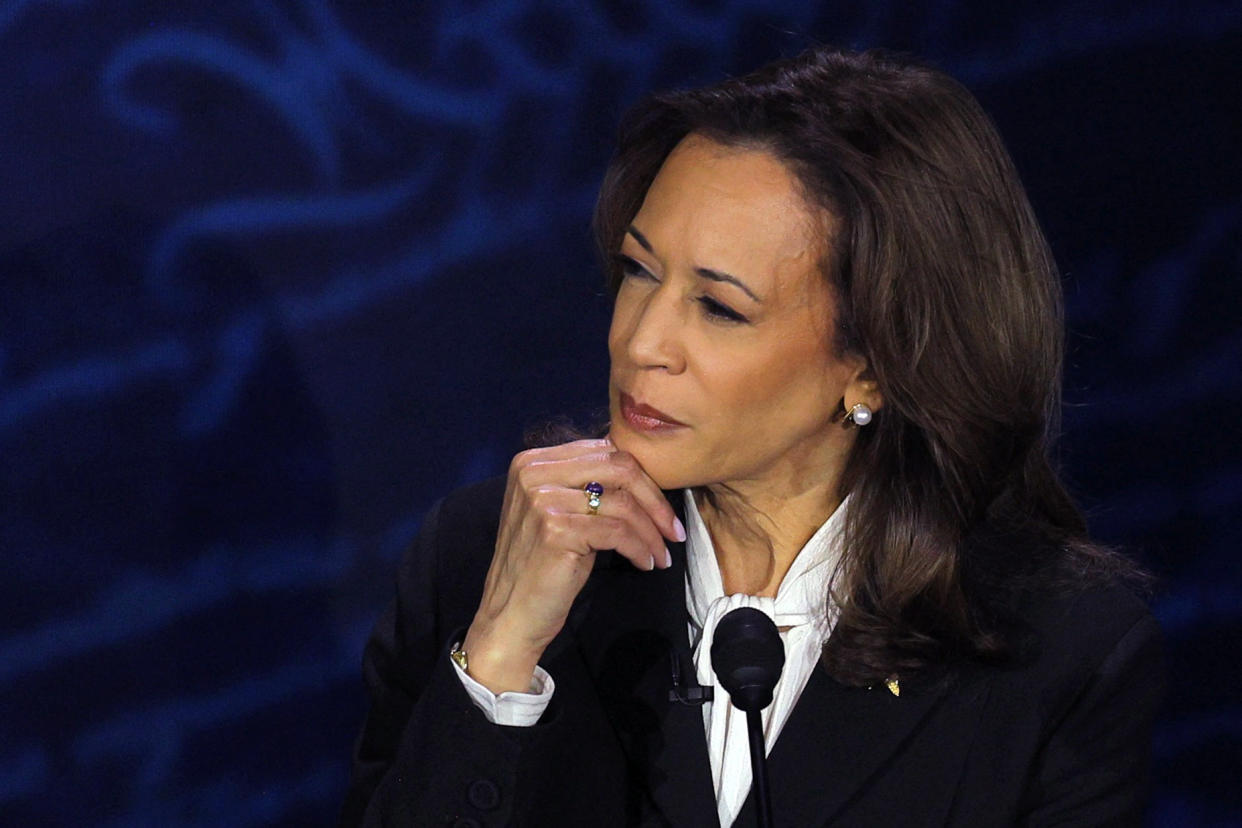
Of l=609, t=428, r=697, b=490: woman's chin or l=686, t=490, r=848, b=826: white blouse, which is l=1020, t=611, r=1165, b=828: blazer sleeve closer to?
l=686, t=490, r=848, b=826: white blouse

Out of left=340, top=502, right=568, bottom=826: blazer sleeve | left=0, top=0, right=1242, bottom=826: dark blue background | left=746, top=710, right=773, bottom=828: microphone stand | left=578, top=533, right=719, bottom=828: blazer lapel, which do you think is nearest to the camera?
left=746, top=710, right=773, bottom=828: microphone stand

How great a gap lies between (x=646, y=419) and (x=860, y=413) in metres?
0.28

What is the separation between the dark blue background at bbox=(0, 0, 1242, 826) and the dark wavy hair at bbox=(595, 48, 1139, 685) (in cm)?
59

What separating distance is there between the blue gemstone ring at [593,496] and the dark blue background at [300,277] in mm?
819

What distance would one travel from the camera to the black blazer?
1909 millimetres

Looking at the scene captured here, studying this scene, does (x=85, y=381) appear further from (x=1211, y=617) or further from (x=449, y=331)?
(x=1211, y=617)

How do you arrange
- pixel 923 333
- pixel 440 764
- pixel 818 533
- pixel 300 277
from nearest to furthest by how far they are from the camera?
pixel 440 764 → pixel 923 333 → pixel 818 533 → pixel 300 277

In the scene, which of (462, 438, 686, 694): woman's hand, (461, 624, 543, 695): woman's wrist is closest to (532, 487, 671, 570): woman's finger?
(462, 438, 686, 694): woman's hand

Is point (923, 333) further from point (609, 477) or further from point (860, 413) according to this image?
point (609, 477)

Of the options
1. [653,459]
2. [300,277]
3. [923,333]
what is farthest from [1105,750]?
[300,277]

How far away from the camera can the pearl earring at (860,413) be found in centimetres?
206

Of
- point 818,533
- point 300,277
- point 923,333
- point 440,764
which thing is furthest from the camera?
point 300,277

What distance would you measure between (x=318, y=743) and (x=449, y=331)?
712 mm

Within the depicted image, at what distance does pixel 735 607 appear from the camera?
200cm
